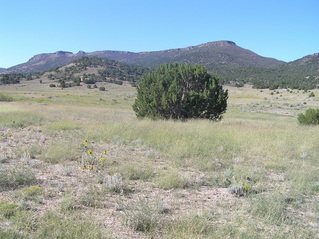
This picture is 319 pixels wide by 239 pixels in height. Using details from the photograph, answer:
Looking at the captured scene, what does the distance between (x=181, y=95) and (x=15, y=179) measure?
13509mm

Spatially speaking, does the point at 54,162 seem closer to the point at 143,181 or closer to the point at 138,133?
the point at 143,181

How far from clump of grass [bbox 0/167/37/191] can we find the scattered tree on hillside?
1192cm

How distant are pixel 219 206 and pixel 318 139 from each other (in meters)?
7.25

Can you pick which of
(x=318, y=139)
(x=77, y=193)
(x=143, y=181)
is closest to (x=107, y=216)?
(x=77, y=193)

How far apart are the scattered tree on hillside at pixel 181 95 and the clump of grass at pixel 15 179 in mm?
11922

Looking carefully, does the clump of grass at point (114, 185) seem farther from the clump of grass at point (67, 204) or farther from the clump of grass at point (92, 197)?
the clump of grass at point (67, 204)

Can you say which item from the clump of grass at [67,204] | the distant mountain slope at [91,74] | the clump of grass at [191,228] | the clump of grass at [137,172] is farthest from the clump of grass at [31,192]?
the distant mountain slope at [91,74]

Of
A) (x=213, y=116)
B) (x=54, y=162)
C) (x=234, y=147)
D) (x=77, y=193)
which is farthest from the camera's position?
(x=213, y=116)

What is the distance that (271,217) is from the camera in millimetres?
3791

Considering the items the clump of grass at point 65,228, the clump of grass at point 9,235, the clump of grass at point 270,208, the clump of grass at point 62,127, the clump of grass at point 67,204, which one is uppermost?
the clump of grass at point 9,235

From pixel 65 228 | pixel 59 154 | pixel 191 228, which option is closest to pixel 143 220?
pixel 191 228

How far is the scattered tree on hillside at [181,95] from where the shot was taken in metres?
17.1

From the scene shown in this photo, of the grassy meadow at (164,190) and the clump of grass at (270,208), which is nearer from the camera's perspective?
the grassy meadow at (164,190)

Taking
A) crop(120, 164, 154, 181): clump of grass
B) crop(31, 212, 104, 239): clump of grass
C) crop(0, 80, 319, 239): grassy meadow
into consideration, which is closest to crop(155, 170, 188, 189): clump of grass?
crop(0, 80, 319, 239): grassy meadow
